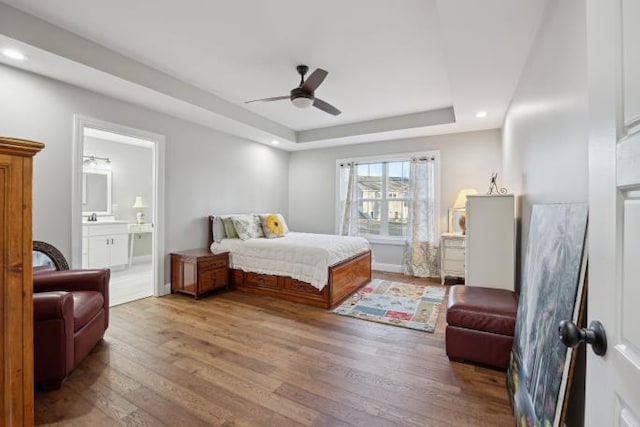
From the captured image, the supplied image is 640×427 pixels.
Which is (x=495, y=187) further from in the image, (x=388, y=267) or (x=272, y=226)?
(x=272, y=226)

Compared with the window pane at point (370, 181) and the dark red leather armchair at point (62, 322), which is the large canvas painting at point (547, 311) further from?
the window pane at point (370, 181)

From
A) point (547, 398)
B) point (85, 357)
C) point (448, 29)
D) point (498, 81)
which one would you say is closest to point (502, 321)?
point (547, 398)

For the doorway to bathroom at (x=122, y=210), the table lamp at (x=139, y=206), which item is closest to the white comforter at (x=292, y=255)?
the doorway to bathroom at (x=122, y=210)

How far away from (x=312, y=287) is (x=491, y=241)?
2.06 metres

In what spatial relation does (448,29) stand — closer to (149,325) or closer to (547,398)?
(547,398)

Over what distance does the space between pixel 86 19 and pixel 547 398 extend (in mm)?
3898

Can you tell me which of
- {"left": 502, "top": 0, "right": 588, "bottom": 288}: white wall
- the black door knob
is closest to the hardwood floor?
the black door knob

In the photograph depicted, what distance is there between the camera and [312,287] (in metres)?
3.60

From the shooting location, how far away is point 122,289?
4.20 meters

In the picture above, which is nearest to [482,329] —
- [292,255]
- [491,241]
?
[491,241]

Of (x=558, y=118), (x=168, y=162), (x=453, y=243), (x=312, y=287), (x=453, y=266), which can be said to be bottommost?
(x=312, y=287)

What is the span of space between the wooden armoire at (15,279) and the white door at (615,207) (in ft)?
6.31

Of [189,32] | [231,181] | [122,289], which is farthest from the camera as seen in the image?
[231,181]

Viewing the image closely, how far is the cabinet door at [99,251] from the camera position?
4.82 m
